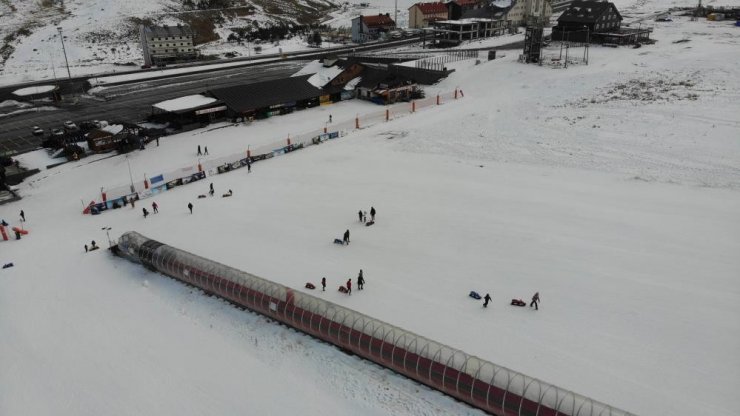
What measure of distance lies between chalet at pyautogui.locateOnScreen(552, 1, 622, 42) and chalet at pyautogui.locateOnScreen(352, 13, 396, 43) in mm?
41080

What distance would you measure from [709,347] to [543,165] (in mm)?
23074

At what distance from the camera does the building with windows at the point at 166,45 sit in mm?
88438

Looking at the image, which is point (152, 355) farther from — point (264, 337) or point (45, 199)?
point (45, 199)

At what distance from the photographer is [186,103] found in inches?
2205

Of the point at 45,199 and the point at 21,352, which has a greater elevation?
the point at 45,199

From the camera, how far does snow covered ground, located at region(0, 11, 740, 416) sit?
63.4ft

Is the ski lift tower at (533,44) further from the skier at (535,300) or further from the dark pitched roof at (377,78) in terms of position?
the skier at (535,300)

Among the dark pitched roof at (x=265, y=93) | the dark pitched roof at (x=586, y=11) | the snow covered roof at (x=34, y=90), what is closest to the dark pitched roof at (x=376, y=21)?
the dark pitched roof at (x=586, y=11)

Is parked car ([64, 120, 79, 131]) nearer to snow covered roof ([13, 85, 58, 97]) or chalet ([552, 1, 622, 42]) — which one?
snow covered roof ([13, 85, 58, 97])

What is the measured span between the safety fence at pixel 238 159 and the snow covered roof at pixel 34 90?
43.6 meters

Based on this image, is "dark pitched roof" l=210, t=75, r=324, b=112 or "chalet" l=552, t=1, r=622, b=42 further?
"chalet" l=552, t=1, r=622, b=42

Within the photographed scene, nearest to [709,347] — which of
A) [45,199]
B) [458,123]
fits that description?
[458,123]

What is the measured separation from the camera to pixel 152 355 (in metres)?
21.3

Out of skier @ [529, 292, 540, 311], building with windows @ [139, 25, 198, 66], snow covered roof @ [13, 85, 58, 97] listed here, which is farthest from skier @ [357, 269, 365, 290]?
building with windows @ [139, 25, 198, 66]
